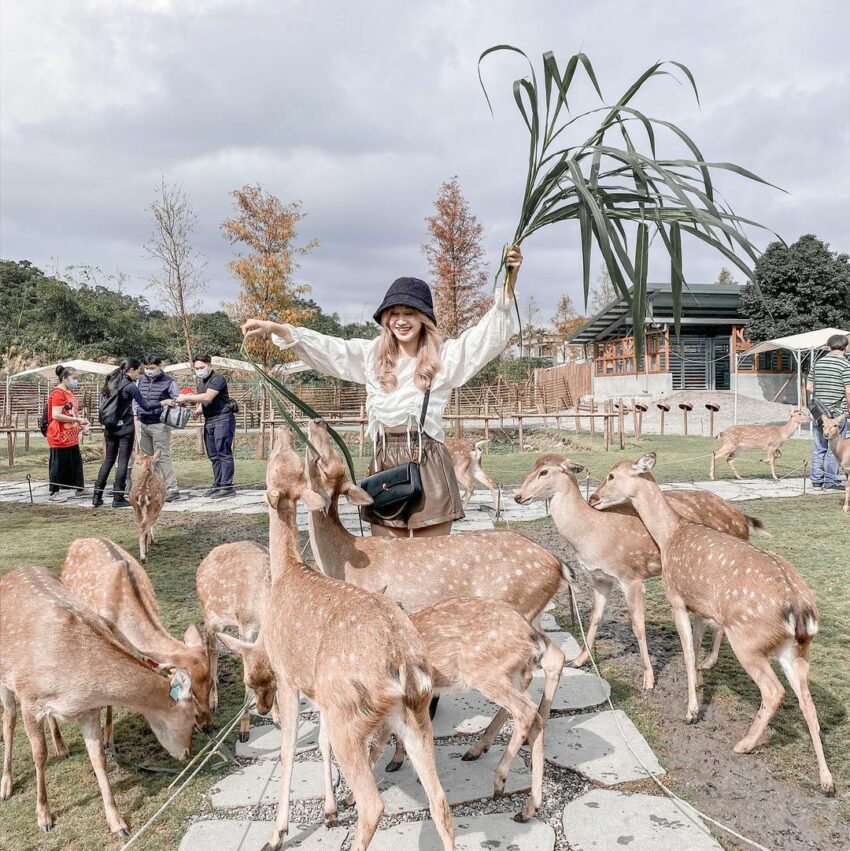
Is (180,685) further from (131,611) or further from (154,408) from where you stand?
(154,408)

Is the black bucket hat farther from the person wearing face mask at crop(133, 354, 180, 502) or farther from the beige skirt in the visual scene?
the person wearing face mask at crop(133, 354, 180, 502)

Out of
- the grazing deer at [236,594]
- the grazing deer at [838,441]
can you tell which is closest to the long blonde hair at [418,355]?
the grazing deer at [236,594]

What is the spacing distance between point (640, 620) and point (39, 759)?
3036 mm

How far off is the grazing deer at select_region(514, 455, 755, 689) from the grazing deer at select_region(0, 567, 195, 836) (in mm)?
2262

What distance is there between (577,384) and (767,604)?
32540 millimetres

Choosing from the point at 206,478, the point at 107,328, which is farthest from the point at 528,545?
the point at 107,328

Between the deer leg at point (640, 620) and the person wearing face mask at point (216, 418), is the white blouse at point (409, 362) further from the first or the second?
the person wearing face mask at point (216, 418)

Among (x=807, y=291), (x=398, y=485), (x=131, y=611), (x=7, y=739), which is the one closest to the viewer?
(x=7, y=739)

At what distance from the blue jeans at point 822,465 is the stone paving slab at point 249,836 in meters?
10.1

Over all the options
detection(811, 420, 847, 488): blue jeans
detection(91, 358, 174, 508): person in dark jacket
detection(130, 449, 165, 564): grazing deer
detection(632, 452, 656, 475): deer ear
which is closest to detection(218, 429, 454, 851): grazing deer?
detection(632, 452, 656, 475): deer ear

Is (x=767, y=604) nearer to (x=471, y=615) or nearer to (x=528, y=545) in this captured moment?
(x=528, y=545)

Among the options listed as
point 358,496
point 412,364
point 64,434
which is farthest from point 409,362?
point 64,434

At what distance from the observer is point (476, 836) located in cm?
234

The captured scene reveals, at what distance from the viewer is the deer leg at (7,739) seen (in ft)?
9.05
